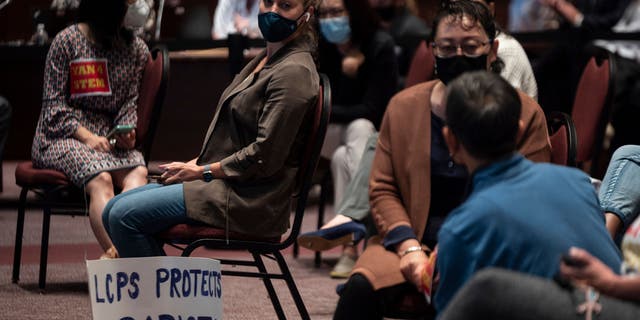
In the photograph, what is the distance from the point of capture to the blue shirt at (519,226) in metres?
2.28

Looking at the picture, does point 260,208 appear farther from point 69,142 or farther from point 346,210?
point 69,142

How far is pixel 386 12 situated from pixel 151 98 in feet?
9.84

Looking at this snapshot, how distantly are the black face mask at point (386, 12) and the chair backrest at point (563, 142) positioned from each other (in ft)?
12.8

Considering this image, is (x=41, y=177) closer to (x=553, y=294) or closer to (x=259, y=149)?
(x=259, y=149)

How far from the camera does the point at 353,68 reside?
5633mm

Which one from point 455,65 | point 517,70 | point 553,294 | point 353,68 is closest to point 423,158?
point 455,65

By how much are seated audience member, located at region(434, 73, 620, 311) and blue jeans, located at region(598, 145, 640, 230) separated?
96 centimetres

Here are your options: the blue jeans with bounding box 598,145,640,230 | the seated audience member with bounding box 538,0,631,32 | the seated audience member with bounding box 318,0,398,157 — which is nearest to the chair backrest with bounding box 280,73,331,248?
the blue jeans with bounding box 598,145,640,230

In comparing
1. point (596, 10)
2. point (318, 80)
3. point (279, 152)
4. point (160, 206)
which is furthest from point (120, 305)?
point (596, 10)

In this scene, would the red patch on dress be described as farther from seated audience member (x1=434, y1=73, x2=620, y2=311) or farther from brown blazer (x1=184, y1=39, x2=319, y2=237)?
seated audience member (x1=434, y1=73, x2=620, y2=311)

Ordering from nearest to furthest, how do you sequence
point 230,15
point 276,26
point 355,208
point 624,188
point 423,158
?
1. point 423,158
2. point 624,188
3. point 276,26
4. point 355,208
5. point 230,15

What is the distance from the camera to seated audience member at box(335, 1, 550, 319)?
10.1 ft

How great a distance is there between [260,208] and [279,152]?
0.19 m

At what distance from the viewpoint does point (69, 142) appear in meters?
4.72
